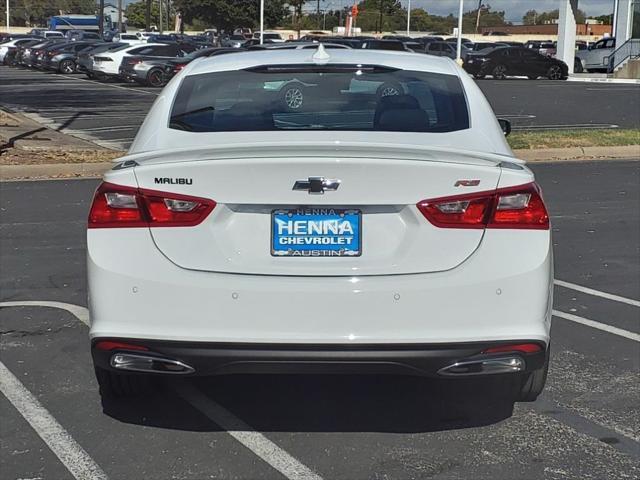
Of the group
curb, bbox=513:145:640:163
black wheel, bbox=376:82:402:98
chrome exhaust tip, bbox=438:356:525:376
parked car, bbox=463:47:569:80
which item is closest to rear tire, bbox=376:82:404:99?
black wheel, bbox=376:82:402:98

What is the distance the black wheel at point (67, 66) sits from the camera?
43000 millimetres

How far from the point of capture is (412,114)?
466 centimetres

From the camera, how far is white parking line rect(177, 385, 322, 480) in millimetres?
4066

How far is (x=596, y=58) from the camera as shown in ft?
166

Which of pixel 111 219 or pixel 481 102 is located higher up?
pixel 481 102

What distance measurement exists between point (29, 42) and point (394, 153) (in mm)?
49015

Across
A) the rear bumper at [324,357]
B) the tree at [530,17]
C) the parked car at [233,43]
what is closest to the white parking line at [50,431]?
the rear bumper at [324,357]

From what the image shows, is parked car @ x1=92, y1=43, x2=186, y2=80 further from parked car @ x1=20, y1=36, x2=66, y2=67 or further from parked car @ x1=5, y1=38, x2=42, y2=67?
parked car @ x1=5, y1=38, x2=42, y2=67

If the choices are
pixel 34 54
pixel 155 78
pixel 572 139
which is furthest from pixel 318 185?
pixel 34 54

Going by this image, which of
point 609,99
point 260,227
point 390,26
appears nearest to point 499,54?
point 609,99

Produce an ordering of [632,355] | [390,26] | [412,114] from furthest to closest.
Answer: [390,26], [632,355], [412,114]

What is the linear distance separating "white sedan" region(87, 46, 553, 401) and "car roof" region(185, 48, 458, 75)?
1.23m

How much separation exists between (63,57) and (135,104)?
19.0 metres

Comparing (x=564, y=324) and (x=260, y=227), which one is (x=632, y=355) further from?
(x=260, y=227)
